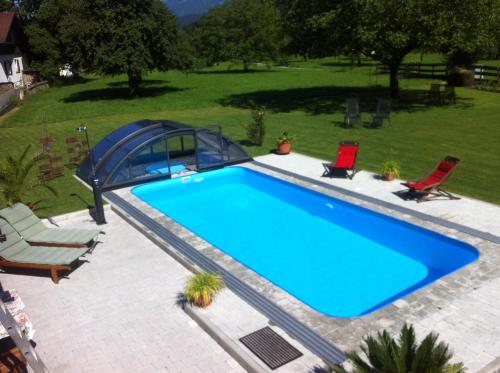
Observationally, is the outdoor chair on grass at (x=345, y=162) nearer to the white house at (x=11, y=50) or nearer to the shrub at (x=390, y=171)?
the shrub at (x=390, y=171)

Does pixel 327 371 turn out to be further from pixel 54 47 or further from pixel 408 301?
pixel 54 47

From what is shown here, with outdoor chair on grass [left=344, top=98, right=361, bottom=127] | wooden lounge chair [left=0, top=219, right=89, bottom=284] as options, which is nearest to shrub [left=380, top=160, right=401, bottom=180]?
outdoor chair on grass [left=344, top=98, right=361, bottom=127]

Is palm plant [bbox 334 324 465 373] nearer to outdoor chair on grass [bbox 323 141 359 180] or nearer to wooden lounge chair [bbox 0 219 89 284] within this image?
wooden lounge chair [bbox 0 219 89 284]

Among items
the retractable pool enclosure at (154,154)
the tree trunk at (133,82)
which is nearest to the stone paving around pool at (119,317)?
the retractable pool enclosure at (154,154)

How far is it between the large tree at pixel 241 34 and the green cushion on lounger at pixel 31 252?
5019 centimetres

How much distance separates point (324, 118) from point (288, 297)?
699 inches

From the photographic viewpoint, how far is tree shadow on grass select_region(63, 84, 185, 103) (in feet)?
119

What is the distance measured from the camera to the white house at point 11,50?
43.0 meters

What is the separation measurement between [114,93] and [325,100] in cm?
1938

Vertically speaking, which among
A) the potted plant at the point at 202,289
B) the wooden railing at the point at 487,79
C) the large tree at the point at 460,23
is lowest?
the potted plant at the point at 202,289

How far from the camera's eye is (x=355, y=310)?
8.53 m

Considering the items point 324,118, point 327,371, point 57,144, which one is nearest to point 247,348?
point 327,371

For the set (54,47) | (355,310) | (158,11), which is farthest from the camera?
(54,47)

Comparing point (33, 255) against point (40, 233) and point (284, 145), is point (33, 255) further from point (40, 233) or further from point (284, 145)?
point (284, 145)
